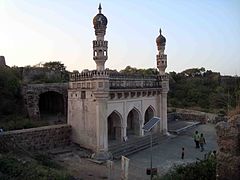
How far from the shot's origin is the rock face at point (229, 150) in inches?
184

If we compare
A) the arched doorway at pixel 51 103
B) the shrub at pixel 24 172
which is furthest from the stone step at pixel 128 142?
the arched doorway at pixel 51 103

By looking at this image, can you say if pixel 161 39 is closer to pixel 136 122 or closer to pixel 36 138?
pixel 136 122

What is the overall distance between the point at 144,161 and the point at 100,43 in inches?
259

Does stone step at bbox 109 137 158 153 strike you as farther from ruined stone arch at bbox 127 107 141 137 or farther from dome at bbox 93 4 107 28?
dome at bbox 93 4 107 28

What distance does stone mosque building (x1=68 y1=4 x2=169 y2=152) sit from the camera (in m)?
14.5

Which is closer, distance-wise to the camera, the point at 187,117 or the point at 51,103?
the point at 187,117

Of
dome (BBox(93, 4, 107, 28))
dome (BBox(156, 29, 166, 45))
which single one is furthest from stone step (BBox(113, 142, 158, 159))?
dome (BBox(156, 29, 166, 45))

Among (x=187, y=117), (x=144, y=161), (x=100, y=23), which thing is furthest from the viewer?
(x=187, y=117)

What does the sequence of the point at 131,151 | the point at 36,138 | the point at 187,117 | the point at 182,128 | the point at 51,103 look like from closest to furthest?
the point at 36,138 → the point at 131,151 → the point at 182,128 → the point at 187,117 → the point at 51,103

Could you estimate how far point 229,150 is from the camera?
15.6 ft

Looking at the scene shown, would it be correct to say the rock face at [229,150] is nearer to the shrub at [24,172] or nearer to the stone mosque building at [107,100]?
the shrub at [24,172]

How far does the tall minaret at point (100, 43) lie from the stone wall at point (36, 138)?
4620 mm

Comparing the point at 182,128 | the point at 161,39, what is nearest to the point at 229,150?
the point at 161,39

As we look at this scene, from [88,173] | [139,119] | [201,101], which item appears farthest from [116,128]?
[201,101]
